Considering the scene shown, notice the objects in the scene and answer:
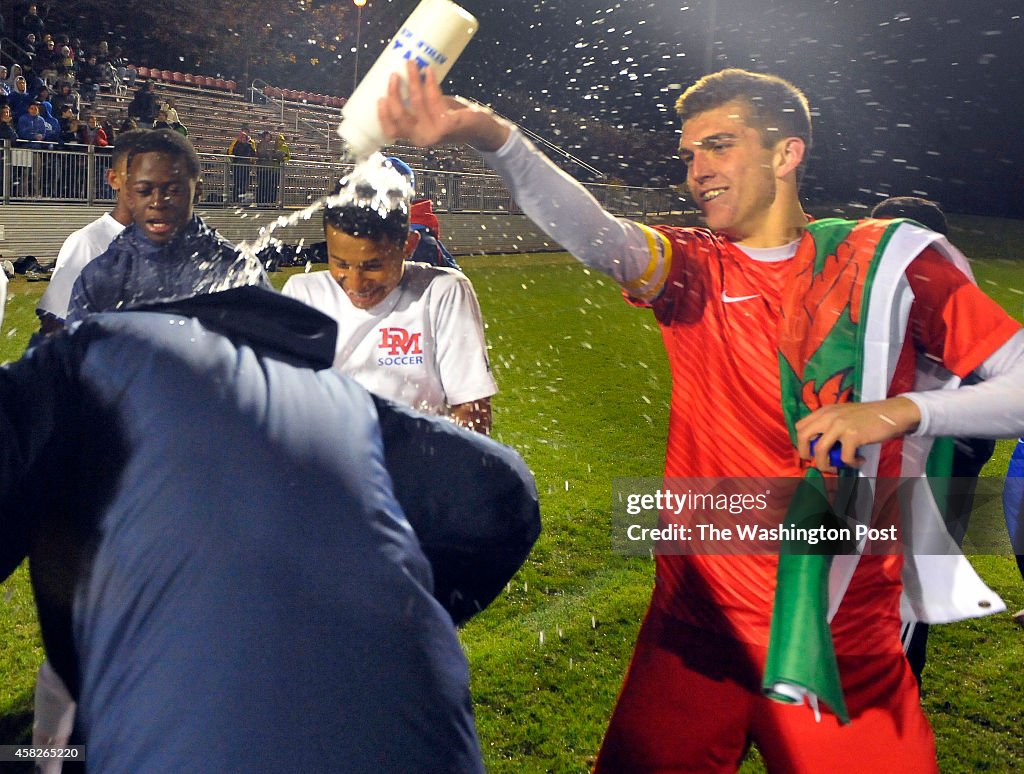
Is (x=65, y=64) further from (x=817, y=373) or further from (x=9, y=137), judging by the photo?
(x=817, y=373)

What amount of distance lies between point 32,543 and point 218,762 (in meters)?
0.25

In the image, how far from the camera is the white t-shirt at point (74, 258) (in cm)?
215

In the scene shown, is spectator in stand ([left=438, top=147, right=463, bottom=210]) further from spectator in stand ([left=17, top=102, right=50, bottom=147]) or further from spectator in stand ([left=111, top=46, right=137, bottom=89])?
spectator in stand ([left=111, top=46, right=137, bottom=89])

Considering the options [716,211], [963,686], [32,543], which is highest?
[716,211]

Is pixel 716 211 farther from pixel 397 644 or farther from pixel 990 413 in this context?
pixel 397 644

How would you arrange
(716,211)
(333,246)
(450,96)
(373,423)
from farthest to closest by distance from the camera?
(333,246), (716,211), (450,96), (373,423)

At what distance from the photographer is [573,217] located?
1418 millimetres

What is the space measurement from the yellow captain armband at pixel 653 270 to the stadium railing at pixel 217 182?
16.2 feet

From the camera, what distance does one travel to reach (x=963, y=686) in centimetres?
259

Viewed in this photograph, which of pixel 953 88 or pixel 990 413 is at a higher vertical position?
pixel 953 88

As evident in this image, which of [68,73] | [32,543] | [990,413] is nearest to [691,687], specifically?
[990,413]

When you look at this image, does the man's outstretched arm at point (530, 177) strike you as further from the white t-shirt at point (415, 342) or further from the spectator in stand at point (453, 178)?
the spectator in stand at point (453, 178)
